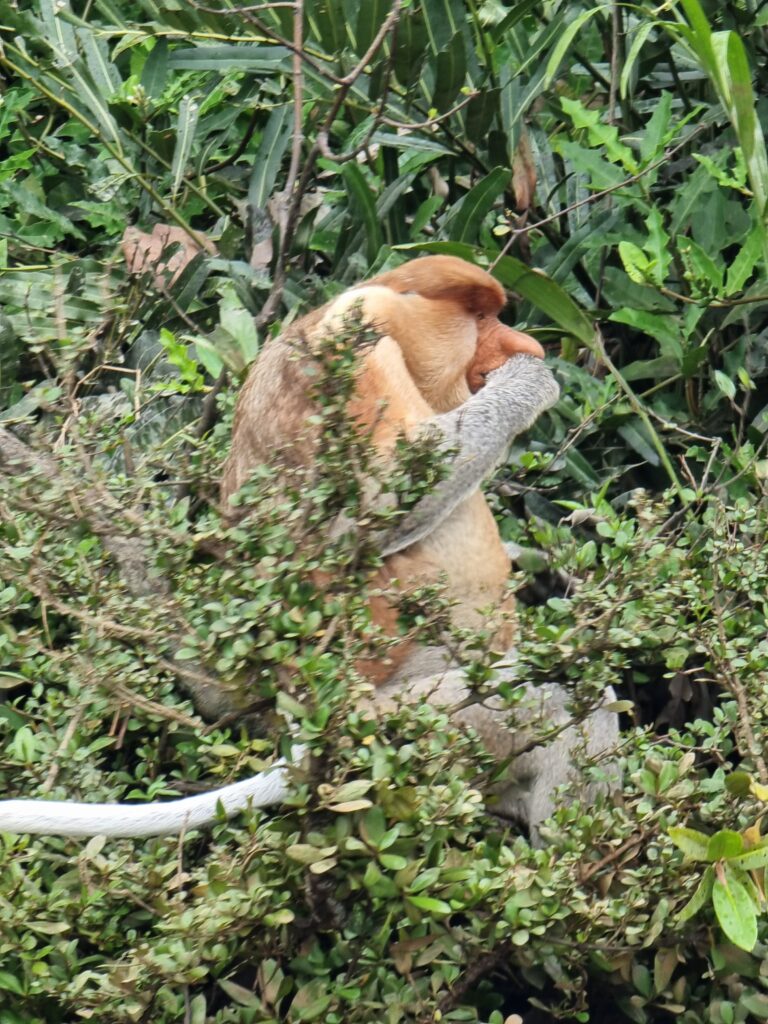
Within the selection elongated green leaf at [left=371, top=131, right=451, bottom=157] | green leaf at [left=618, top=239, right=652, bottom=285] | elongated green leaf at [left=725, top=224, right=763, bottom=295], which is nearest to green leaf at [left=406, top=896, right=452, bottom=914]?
green leaf at [left=618, top=239, right=652, bottom=285]

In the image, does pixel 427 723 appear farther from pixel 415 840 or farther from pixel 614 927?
pixel 614 927

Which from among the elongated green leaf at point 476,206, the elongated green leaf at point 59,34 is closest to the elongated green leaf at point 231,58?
the elongated green leaf at point 59,34

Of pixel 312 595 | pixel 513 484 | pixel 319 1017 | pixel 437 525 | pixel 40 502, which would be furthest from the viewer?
pixel 513 484

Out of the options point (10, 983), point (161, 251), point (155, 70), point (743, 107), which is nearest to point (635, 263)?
point (743, 107)

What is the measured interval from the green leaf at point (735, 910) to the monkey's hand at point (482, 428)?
1033mm

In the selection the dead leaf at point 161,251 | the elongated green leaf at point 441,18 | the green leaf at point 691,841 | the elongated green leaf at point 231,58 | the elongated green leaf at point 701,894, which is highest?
the elongated green leaf at point 441,18

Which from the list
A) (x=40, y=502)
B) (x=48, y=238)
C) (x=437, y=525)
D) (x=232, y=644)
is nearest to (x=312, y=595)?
(x=232, y=644)

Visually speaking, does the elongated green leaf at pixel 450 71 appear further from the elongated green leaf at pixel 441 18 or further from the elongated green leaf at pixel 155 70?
the elongated green leaf at pixel 155 70

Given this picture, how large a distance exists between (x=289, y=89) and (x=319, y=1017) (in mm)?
2848

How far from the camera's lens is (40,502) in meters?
2.73

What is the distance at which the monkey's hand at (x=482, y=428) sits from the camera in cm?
311

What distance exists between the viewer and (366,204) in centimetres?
392

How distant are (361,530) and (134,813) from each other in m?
0.56

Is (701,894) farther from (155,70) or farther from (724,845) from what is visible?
(155,70)
